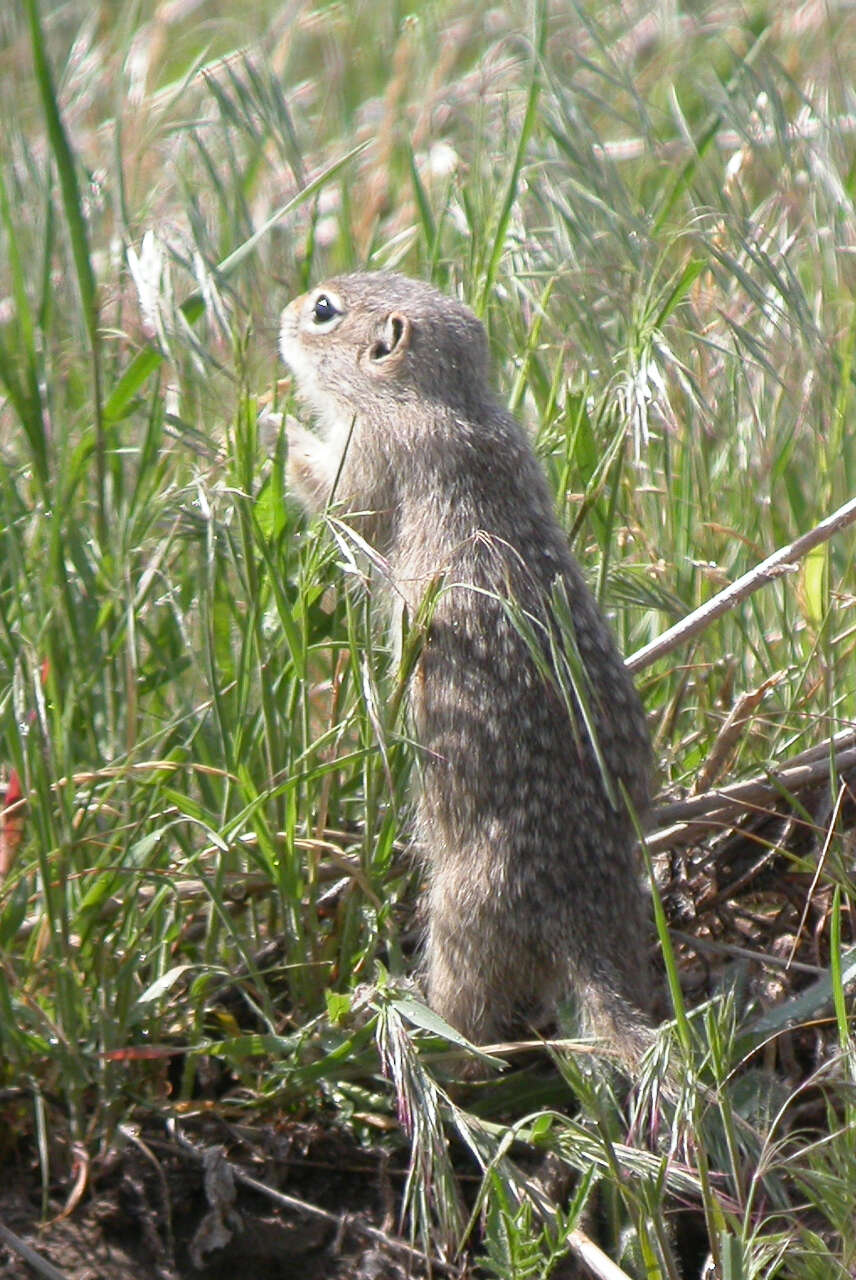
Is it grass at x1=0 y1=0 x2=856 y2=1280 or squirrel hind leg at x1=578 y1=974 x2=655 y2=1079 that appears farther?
squirrel hind leg at x1=578 y1=974 x2=655 y2=1079

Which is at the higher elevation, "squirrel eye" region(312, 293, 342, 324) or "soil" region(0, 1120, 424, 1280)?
"squirrel eye" region(312, 293, 342, 324)

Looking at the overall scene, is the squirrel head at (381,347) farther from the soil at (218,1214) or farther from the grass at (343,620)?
the soil at (218,1214)

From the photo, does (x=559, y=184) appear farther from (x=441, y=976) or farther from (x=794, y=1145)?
(x=794, y=1145)

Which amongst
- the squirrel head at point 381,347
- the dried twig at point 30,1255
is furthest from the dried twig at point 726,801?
the dried twig at point 30,1255

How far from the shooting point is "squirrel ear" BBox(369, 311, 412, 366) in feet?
11.4

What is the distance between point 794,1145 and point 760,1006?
305 millimetres

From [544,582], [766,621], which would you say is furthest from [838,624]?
[544,582]

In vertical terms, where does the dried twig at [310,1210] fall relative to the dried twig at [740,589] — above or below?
below

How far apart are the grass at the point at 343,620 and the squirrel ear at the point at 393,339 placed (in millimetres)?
169

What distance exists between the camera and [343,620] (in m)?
3.22

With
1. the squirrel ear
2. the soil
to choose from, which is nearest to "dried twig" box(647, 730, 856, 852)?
the soil

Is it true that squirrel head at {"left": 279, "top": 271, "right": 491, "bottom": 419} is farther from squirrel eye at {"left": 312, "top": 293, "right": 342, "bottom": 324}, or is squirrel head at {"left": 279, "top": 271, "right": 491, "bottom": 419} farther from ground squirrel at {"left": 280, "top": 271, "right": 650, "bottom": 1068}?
ground squirrel at {"left": 280, "top": 271, "right": 650, "bottom": 1068}

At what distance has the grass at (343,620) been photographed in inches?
94.7

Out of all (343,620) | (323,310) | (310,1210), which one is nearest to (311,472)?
(343,620)
